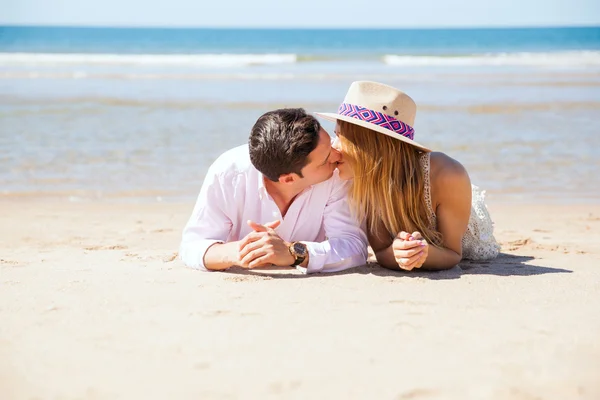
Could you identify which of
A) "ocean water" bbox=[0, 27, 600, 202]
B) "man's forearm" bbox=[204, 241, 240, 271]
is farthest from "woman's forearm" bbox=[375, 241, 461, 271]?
"ocean water" bbox=[0, 27, 600, 202]

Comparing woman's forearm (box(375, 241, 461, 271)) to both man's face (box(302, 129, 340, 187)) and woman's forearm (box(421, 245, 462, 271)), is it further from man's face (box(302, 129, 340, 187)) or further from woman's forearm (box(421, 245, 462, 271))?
man's face (box(302, 129, 340, 187))

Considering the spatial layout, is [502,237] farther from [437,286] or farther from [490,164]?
[490,164]

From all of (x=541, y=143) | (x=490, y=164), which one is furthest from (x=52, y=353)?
(x=541, y=143)

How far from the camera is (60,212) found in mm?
6797

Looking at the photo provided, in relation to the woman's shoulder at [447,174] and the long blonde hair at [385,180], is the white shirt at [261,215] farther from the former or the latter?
the woman's shoulder at [447,174]

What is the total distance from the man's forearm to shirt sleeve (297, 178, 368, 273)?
40cm

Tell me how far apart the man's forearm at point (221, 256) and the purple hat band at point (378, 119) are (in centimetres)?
99

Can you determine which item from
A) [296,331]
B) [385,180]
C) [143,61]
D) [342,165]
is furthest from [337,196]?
[143,61]

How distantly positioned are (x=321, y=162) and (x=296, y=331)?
115cm

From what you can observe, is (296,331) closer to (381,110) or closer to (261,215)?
(261,215)

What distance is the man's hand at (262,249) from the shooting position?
152 inches

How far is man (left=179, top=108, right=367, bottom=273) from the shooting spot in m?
3.83

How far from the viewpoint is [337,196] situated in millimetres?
4227

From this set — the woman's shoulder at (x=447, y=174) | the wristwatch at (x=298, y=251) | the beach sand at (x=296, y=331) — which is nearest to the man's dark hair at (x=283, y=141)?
the wristwatch at (x=298, y=251)
